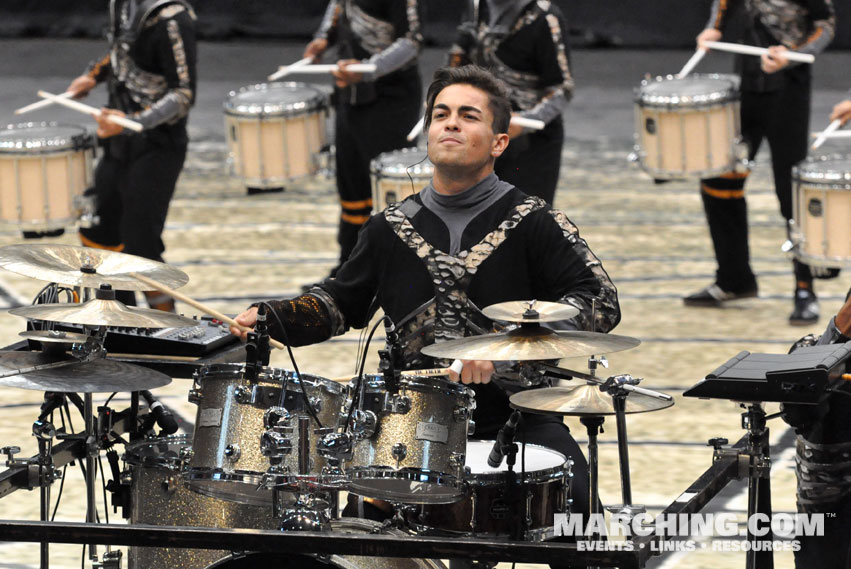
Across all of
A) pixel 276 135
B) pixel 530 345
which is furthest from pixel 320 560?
pixel 276 135

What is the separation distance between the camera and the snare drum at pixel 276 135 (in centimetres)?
785

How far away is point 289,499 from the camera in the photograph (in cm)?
376

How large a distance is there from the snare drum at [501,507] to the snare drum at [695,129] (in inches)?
158

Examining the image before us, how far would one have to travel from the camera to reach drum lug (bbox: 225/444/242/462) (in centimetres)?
371

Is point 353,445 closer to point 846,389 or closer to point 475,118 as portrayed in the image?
point 475,118

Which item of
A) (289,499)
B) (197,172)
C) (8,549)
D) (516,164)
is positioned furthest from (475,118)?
(197,172)

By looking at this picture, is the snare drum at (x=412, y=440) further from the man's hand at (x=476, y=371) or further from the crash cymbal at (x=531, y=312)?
the crash cymbal at (x=531, y=312)

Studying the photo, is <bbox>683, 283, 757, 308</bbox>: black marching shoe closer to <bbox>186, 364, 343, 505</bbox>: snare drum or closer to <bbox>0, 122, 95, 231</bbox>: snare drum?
<bbox>0, 122, 95, 231</bbox>: snare drum

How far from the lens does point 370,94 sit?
7855mm

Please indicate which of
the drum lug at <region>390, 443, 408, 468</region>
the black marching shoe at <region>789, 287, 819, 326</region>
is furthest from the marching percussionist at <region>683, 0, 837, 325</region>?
the drum lug at <region>390, 443, 408, 468</region>

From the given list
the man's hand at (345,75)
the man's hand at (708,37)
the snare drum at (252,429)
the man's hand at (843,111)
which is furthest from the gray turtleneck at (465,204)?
the man's hand at (708,37)

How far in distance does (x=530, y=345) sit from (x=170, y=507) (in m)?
1.18

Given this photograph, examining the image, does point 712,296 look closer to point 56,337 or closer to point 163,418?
point 163,418

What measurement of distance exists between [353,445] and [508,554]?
518 millimetres
